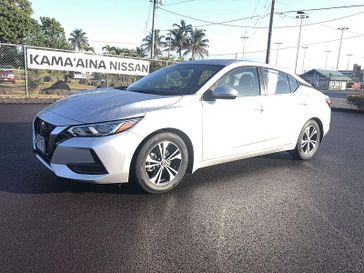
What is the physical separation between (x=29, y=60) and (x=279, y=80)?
10871 millimetres

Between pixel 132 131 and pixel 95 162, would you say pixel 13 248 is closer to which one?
pixel 95 162

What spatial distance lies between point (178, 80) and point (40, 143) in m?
1.97

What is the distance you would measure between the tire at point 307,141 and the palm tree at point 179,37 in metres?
62.3

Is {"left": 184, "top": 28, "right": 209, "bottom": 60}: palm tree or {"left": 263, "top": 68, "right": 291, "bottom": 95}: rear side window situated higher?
{"left": 184, "top": 28, "right": 209, "bottom": 60}: palm tree

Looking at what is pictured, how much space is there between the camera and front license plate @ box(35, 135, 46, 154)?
402 centimetres

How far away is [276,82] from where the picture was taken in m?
5.41

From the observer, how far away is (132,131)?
3.76 metres

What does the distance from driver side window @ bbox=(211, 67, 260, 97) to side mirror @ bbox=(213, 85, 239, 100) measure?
34cm

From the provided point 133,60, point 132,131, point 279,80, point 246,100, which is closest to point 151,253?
point 132,131

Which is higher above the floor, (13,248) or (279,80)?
(279,80)

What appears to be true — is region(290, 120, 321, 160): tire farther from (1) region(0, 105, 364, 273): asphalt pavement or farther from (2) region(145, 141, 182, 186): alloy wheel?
(2) region(145, 141, 182, 186): alloy wheel

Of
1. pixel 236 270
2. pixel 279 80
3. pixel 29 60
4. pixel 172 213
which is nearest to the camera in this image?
pixel 236 270

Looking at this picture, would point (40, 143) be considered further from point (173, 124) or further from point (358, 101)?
point (358, 101)

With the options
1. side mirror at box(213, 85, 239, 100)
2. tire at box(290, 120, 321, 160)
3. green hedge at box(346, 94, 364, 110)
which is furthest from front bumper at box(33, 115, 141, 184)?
green hedge at box(346, 94, 364, 110)
